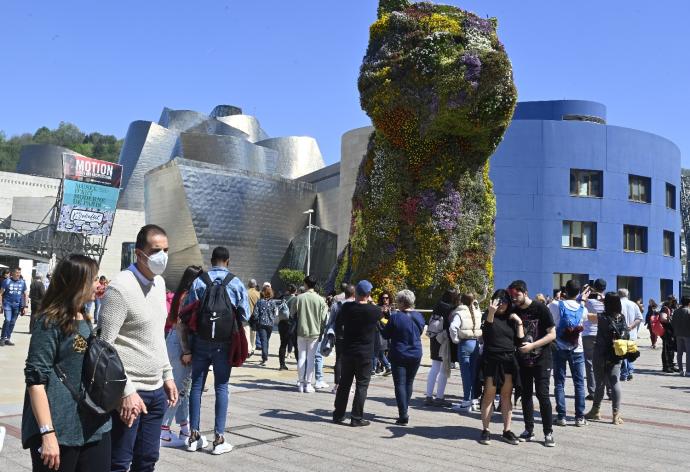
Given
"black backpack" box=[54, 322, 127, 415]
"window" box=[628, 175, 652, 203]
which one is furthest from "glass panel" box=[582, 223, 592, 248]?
"black backpack" box=[54, 322, 127, 415]

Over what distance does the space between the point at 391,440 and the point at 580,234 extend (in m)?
28.1

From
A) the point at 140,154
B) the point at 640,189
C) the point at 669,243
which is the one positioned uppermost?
the point at 140,154

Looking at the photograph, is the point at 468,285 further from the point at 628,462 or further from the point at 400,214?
the point at 628,462

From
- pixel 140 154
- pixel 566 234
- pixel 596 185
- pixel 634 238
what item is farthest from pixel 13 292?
pixel 140 154

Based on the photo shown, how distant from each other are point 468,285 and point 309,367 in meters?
9.45

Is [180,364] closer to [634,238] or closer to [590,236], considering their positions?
[590,236]

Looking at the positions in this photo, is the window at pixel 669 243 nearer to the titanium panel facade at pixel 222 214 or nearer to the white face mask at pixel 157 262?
the titanium panel facade at pixel 222 214

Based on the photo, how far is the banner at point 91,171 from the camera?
45000 millimetres

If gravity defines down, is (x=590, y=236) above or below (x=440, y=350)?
above

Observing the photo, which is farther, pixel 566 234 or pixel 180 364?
pixel 566 234

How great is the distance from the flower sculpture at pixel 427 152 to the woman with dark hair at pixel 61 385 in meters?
14.8

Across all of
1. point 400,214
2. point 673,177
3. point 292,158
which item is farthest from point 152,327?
point 292,158

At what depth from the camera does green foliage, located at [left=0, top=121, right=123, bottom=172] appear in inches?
4082

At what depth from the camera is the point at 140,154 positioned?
63.6 metres
